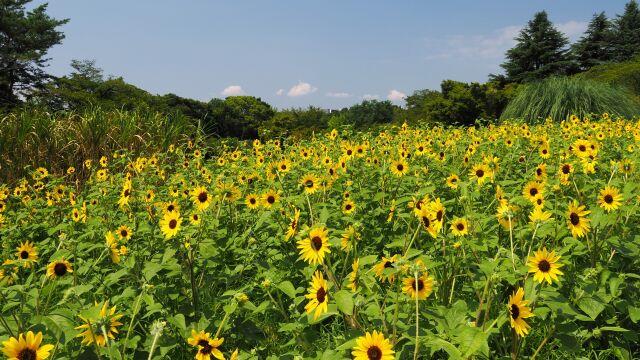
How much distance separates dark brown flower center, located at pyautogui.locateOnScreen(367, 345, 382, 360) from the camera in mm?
1600

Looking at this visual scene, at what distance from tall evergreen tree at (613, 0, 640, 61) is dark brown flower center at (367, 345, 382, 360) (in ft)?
172

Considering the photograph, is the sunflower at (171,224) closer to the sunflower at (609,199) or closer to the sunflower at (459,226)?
the sunflower at (459,226)

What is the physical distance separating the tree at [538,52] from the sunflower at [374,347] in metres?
Answer: 44.5

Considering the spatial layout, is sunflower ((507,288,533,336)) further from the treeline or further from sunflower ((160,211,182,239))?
the treeline

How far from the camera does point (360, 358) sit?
1.63 metres

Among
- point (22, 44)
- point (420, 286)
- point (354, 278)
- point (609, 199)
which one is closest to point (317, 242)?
point (354, 278)

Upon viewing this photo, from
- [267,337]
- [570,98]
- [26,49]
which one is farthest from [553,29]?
[267,337]

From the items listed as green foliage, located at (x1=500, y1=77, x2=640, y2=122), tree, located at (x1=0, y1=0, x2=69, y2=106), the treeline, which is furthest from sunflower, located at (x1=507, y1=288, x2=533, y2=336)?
tree, located at (x1=0, y1=0, x2=69, y2=106)

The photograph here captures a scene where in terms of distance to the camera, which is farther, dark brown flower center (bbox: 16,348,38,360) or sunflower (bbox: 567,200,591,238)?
sunflower (bbox: 567,200,591,238)

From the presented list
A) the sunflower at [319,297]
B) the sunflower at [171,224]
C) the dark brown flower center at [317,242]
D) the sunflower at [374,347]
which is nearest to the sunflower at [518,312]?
the sunflower at [374,347]

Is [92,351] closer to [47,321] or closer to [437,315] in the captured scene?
[47,321]

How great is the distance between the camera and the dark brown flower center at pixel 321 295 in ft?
6.15

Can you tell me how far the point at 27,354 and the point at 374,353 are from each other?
117 cm

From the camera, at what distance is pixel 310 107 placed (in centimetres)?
5181
